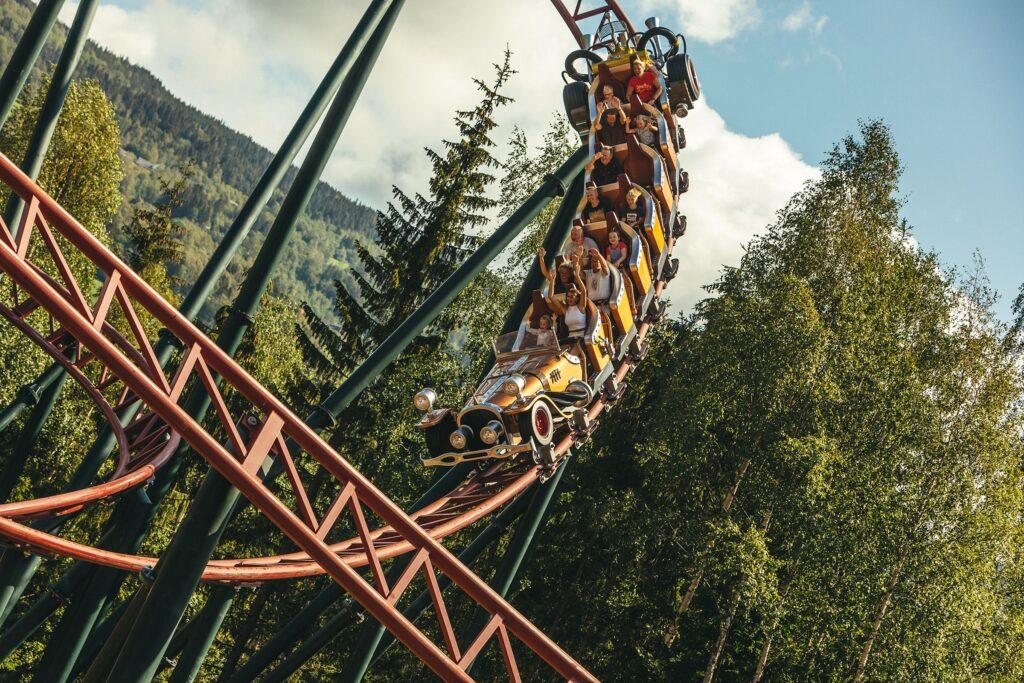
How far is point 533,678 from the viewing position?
50.7ft

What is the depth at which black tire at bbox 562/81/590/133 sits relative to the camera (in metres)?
9.88

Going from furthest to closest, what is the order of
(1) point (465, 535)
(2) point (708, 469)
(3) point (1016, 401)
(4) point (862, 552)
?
1. (1) point (465, 535)
2. (2) point (708, 469)
3. (3) point (1016, 401)
4. (4) point (862, 552)

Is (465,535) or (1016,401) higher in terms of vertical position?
(1016,401)

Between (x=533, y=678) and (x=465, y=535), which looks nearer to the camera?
(x=533, y=678)

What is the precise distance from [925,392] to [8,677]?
13.3 meters

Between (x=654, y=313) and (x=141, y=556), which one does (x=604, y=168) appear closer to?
(x=654, y=313)

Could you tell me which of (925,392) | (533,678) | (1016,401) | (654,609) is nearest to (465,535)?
(533,678)

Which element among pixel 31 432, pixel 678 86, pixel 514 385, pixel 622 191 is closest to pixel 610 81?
pixel 678 86

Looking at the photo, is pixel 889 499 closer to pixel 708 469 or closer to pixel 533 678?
pixel 708 469

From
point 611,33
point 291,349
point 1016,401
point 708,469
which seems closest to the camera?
point 611,33

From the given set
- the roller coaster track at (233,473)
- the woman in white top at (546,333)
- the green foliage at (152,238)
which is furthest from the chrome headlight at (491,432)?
the green foliage at (152,238)

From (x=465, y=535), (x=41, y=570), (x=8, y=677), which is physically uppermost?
(x=465, y=535)

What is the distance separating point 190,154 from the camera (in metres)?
174

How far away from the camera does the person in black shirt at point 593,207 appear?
8.77 m
